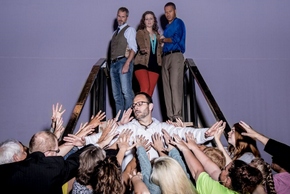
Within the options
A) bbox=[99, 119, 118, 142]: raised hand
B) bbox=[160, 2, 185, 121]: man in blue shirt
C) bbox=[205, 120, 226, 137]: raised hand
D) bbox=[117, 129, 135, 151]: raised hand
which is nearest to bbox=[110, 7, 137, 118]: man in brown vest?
bbox=[160, 2, 185, 121]: man in blue shirt

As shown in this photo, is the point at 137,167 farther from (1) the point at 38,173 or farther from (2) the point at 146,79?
(2) the point at 146,79

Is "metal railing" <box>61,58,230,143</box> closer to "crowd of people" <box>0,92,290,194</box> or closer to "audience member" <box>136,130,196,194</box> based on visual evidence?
"crowd of people" <box>0,92,290,194</box>

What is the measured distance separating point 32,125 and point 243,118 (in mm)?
3281

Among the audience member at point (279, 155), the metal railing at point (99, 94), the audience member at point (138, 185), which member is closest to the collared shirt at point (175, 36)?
the metal railing at point (99, 94)

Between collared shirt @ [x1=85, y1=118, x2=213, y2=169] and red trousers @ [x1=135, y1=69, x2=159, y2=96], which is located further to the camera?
red trousers @ [x1=135, y1=69, x2=159, y2=96]

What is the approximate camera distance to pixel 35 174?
199cm

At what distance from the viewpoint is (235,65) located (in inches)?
218

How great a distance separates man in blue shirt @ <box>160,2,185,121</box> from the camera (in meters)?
4.11

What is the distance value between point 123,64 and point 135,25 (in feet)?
5.56

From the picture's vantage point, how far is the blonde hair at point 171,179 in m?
2.01

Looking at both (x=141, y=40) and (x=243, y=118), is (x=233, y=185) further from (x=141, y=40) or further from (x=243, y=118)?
(x=243, y=118)

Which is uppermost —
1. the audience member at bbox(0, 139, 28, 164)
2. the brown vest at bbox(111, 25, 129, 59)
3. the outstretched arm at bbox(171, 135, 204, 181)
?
the brown vest at bbox(111, 25, 129, 59)

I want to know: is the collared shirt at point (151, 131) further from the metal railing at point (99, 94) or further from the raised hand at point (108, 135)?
the metal railing at point (99, 94)

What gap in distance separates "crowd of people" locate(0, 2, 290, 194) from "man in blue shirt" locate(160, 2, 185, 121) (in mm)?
12
